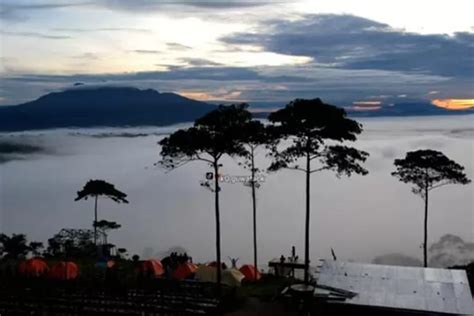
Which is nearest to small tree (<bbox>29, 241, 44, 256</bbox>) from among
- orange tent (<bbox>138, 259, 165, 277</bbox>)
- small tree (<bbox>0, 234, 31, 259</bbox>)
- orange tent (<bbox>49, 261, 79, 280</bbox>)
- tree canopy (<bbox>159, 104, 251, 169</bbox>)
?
small tree (<bbox>0, 234, 31, 259</bbox>)

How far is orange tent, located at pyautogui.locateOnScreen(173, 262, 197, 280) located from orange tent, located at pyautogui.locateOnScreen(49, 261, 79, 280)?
9.51ft

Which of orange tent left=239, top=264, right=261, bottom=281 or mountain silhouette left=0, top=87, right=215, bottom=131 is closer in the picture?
orange tent left=239, top=264, right=261, bottom=281

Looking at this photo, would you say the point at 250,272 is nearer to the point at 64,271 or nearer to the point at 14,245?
the point at 64,271

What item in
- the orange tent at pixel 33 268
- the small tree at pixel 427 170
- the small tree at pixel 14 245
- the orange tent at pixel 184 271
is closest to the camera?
the orange tent at pixel 33 268

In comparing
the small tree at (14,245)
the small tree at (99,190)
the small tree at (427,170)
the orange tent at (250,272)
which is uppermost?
the small tree at (427,170)

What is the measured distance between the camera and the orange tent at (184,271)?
18641 mm

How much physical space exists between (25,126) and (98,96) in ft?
12.1

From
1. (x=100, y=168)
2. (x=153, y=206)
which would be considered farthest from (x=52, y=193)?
(x=153, y=206)

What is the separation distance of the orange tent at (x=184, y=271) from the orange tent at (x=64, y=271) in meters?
2.90

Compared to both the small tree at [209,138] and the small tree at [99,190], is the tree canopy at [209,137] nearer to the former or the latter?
the small tree at [209,138]

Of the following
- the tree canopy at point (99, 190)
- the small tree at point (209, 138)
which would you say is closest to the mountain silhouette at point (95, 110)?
the tree canopy at point (99, 190)

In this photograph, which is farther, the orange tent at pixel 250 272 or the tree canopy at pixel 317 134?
the orange tent at pixel 250 272

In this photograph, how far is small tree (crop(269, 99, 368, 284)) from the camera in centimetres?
1543

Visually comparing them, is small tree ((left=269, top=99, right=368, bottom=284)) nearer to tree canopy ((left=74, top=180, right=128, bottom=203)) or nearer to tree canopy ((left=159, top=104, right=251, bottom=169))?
tree canopy ((left=159, top=104, right=251, bottom=169))
